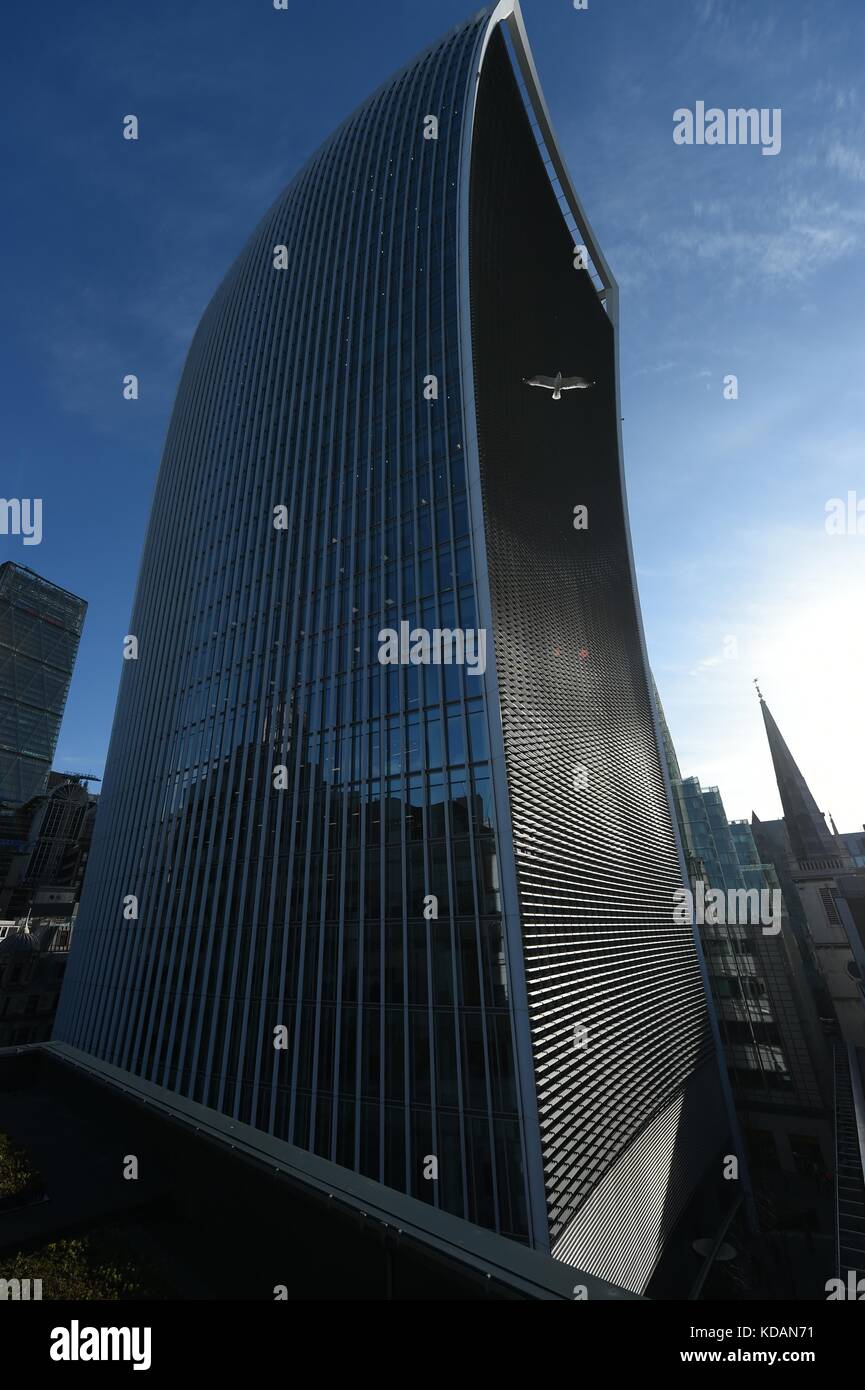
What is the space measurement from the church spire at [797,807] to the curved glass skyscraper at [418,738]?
1155 inches

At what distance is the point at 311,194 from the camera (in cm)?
5541

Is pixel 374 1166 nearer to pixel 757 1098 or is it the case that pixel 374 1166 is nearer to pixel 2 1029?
pixel 757 1098

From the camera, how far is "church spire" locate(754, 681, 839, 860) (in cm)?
6550

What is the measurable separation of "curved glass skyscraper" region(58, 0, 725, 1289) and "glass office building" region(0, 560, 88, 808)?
8835 centimetres

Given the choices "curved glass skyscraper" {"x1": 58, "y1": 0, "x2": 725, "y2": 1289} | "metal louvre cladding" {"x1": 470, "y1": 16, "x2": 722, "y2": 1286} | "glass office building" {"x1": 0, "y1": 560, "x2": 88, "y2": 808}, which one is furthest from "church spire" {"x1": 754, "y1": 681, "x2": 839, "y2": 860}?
"glass office building" {"x1": 0, "y1": 560, "x2": 88, "y2": 808}

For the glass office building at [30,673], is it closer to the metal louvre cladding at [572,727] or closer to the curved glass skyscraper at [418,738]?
the curved glass skyscraper at [418,738]

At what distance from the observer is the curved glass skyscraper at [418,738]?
75.0 feet

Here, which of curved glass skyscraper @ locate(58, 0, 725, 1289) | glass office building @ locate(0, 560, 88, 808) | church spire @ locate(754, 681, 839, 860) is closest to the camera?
curved glass skyscraper @ locate(58, 0, 725, 1289)

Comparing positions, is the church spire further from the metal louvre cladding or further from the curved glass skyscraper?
the curved glass skyscraper

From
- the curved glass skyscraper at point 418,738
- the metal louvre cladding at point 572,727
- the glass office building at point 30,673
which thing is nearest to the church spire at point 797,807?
the metal louvre cladding at point 572,727

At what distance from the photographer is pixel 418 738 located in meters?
28.7

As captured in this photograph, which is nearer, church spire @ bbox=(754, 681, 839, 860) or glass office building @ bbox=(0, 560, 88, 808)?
church spire @ bbox=(754, 681, 839, 860)
